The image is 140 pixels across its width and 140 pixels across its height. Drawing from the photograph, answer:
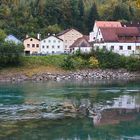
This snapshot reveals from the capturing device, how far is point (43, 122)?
77.2 ft

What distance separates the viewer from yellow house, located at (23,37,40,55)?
2820 inches

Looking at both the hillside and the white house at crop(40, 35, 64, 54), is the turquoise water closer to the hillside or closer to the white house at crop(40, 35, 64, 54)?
the white house at crop(40, 35, 64, 54)

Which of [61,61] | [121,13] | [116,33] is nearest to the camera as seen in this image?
[61,61]

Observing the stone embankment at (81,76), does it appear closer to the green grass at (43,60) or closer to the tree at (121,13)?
the green grass at (43,60)

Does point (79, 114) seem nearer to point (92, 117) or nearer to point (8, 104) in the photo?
point (92, 117)

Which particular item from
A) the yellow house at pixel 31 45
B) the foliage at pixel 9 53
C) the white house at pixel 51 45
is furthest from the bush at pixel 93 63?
the yellow house at pixel 31 45

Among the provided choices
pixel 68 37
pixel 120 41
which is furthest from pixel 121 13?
pixel 120 41

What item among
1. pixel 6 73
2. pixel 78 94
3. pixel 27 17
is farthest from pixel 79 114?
pixel 27 17

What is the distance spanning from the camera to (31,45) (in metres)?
72.0

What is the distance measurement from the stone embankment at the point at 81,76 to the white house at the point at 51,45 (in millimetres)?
16975

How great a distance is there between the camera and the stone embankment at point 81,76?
52.6m

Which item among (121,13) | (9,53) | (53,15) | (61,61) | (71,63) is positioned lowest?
(71,63)

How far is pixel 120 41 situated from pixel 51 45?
45.4 ft

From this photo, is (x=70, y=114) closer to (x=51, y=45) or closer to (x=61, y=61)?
(x=61, y=61)
